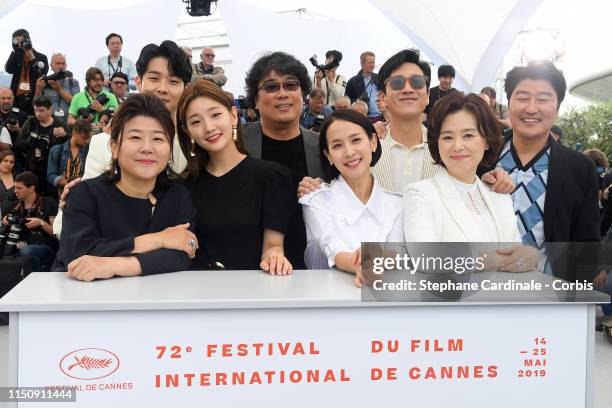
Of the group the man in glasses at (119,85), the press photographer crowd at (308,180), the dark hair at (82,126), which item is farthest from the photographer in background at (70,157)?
the press photographer crowd at (308,180)

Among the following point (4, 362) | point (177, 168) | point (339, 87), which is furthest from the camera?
point (339, 87)

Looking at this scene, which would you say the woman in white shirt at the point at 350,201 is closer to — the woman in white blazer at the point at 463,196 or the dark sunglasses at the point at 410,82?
the woman in white blazer at the point at 463,196

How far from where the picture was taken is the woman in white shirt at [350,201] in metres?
2.52

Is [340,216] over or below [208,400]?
over

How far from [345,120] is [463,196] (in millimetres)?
582

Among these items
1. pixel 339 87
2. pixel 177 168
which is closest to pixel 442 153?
pixel 177 168

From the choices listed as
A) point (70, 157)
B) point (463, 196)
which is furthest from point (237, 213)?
point (70, 157)

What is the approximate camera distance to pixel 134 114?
2375 mm

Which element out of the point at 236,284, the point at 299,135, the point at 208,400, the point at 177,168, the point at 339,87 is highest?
A: the point at 339,87

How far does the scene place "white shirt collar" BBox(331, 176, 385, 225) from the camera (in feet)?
8.34

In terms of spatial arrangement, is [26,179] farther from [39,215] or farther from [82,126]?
[82,126]

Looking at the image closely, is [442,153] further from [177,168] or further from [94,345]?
[94,345]

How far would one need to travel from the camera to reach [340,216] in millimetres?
2529

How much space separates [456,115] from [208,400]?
1.43 meters
